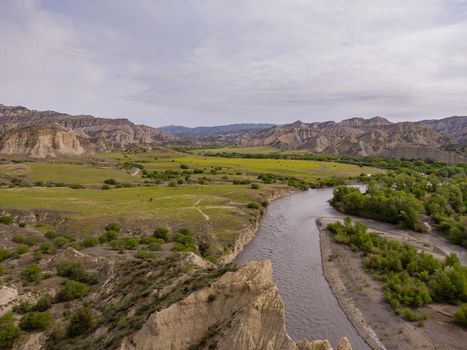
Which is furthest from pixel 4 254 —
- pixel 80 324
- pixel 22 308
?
pixel 80 324

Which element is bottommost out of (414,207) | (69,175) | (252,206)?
(252,206)

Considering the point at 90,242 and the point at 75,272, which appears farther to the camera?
the point at 90,242

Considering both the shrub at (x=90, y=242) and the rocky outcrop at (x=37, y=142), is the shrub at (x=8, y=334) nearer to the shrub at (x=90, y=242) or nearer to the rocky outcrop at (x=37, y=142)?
the shrub at (x=90, y=242)

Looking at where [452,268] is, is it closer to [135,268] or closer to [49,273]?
[135,268]

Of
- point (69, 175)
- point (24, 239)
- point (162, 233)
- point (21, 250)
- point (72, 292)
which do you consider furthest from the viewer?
point (69, 175)

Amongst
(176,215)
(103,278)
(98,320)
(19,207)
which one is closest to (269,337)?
(98,320)

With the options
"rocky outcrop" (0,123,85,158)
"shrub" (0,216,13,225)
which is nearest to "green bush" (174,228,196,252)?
"shrub" (0,216,13,225)

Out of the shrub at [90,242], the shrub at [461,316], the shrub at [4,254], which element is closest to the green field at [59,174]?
the shrub at [90,242]

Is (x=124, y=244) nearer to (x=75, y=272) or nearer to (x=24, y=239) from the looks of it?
(x=75, y=272)
